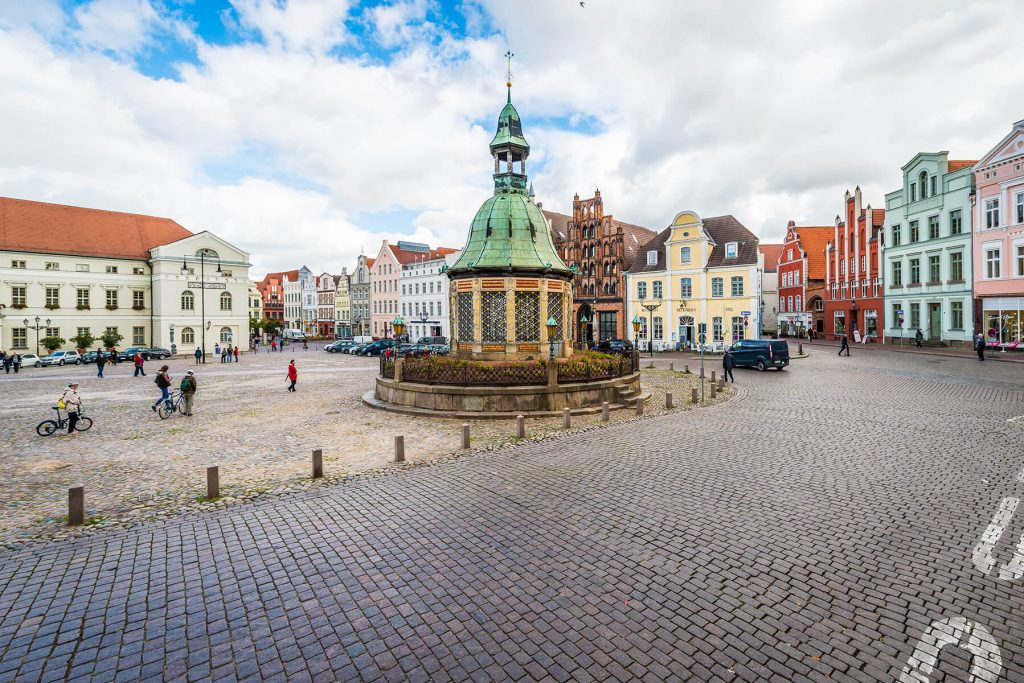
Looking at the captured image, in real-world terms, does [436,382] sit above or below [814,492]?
above

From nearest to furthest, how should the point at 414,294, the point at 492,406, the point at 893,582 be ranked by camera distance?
1. the point at 893,582
2. the point at 492,406
3. the point at 414,294

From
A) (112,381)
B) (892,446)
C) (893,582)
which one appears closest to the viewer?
(893,582)

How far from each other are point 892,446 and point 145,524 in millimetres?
14213

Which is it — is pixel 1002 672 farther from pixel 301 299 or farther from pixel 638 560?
pixel 301 299

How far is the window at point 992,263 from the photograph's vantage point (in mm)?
34125

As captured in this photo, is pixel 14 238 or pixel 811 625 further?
pixel 14 238

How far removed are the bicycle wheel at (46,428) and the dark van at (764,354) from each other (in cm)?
3020

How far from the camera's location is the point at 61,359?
4025 cm

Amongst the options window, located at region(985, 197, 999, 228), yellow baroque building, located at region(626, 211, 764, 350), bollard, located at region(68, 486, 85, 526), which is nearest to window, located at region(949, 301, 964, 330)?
window, located at region(985, 197, 999, 228)

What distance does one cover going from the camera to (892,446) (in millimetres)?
10930

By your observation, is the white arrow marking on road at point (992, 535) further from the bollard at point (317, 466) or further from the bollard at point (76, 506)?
the bollard at point (76, 506)

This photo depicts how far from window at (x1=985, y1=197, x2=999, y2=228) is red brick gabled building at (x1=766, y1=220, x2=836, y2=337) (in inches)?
844

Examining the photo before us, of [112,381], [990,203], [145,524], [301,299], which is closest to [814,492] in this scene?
[145,524]

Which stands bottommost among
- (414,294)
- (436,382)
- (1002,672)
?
(1002,672)
